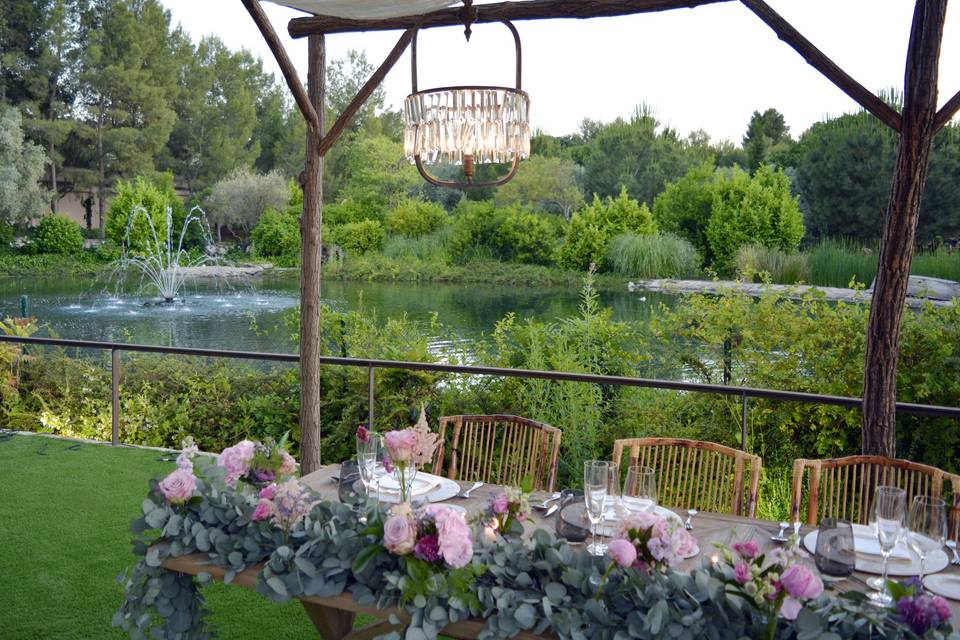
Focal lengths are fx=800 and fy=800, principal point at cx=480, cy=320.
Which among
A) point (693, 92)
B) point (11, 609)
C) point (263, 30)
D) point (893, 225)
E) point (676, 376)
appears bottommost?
point (11, 609)

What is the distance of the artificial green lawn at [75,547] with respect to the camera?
2.68m

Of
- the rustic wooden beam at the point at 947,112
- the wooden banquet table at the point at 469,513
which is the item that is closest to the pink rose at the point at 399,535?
the wooden banquet table at the point at 469,513

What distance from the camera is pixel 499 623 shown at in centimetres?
144

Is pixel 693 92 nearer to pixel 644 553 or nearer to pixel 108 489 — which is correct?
pixel 108 489

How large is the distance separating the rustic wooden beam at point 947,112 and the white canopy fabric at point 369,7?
5.32ft

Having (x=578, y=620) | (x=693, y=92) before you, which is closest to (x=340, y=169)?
(x=693, y=92)

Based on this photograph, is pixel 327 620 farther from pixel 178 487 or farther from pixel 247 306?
pixel 247 306

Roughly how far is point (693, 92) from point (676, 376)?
1711 cm

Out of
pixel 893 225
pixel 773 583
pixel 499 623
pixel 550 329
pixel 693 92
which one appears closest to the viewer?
pixel 773 583

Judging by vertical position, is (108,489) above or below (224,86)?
below

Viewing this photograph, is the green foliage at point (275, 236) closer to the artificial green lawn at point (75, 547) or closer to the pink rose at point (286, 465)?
the artificial green lawn at point (75, 547)

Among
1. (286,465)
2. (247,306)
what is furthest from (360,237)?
(286,465)

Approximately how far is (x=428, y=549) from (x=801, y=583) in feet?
2.14

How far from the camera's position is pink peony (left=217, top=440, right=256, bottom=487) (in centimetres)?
189
